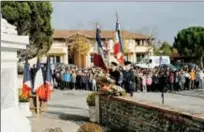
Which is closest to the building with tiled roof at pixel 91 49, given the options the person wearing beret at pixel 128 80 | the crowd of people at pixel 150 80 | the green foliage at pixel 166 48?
the green foliage at pixel 166 48

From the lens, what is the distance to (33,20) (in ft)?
128

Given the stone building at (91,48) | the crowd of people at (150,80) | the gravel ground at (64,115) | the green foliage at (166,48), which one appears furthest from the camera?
the green foliage at (166,48)

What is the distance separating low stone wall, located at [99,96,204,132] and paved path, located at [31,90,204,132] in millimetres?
552

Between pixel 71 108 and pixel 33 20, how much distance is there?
19.9 m

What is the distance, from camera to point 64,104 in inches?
869

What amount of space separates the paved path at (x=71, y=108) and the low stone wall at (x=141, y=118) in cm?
55

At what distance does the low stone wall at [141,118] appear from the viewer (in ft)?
32.6

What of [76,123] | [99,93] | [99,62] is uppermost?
[99,62]

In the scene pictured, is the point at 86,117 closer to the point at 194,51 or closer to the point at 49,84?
the point at 49,84

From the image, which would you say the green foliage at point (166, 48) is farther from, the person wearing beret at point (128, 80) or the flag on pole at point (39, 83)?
the flag on pole at point (39, 83)

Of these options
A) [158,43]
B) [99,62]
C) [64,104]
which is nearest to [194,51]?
[158,43]

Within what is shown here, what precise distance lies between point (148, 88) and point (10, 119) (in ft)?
71.1

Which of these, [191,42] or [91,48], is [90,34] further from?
[191,42]

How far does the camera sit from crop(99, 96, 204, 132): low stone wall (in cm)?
994
